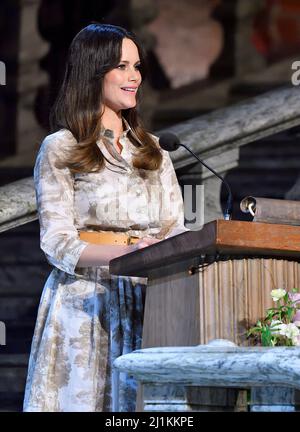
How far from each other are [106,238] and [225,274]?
2.49 feet

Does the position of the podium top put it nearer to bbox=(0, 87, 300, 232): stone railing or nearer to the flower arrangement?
the flower arrangement

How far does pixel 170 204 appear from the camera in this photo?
15.6 feet

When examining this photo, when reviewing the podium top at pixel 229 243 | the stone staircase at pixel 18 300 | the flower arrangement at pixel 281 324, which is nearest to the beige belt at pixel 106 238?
the podium top at pixel 229 243

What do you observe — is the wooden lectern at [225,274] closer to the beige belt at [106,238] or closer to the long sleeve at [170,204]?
the beige belt at [106,238]

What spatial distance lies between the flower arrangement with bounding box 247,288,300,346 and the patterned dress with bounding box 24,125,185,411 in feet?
2.24

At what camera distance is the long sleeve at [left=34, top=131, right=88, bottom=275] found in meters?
4.46

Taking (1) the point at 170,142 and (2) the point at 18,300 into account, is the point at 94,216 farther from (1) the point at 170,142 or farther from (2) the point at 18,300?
(2) the point at 18,300

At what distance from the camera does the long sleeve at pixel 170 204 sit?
15.4 ft

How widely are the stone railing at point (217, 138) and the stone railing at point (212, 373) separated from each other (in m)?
1.99

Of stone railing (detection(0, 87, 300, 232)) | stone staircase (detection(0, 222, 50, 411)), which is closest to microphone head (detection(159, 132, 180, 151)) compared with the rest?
stone railing (detection(0, 87, 300, 232))

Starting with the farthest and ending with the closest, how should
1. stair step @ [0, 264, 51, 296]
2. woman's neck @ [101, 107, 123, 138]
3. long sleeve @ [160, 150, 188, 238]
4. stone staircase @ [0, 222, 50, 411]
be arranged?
stair step @ [0, 264, 51, 296] → stone staircase @ [0, 222, 50, 411] → woman's neck @ [101, 107, 123, 138] → long sleeve @ [160, 150, 188, 238]

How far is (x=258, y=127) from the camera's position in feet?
21.1

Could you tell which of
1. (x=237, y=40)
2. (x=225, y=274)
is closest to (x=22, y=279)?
(x=237, y=40)
